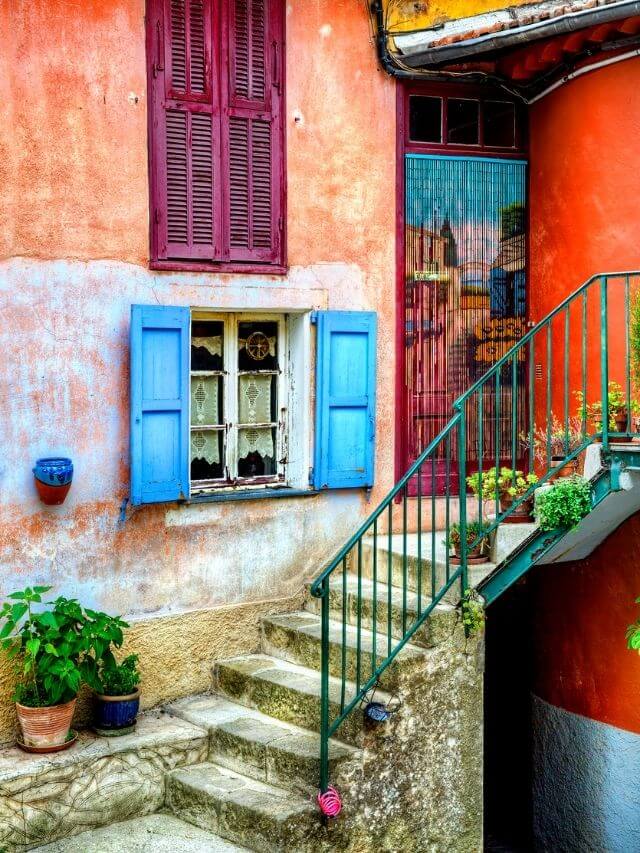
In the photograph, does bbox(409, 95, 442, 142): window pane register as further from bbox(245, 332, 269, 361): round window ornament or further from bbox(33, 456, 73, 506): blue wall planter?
bbox(33, 456, 73, 506): blue wall planter

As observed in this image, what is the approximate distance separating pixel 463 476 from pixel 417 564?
0.88 metres

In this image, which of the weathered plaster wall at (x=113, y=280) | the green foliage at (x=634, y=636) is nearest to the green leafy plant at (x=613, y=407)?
the green foliage at (x=634, y=636)

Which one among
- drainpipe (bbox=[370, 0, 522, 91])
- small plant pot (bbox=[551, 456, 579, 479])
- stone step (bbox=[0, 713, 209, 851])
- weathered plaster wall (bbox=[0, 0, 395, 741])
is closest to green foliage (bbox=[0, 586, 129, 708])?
weathered plaster wall (bbox=[0, 0, 395, 741])

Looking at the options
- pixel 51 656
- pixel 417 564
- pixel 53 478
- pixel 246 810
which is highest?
pixel 53 478

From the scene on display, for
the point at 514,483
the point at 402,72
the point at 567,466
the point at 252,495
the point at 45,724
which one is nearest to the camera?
the point at 45,724

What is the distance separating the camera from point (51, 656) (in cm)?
651

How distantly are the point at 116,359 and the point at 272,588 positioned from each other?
2.00 metres

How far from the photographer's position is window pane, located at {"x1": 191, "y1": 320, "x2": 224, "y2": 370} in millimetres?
7828

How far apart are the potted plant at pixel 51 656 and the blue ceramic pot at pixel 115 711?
243 millimetres

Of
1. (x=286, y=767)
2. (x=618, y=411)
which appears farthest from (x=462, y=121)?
(x=286, y=767)

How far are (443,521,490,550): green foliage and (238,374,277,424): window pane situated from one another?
1.60m

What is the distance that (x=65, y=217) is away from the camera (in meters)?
7.06

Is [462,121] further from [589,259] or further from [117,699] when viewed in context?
[117,699]

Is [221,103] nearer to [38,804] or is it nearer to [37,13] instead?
[37,13]
